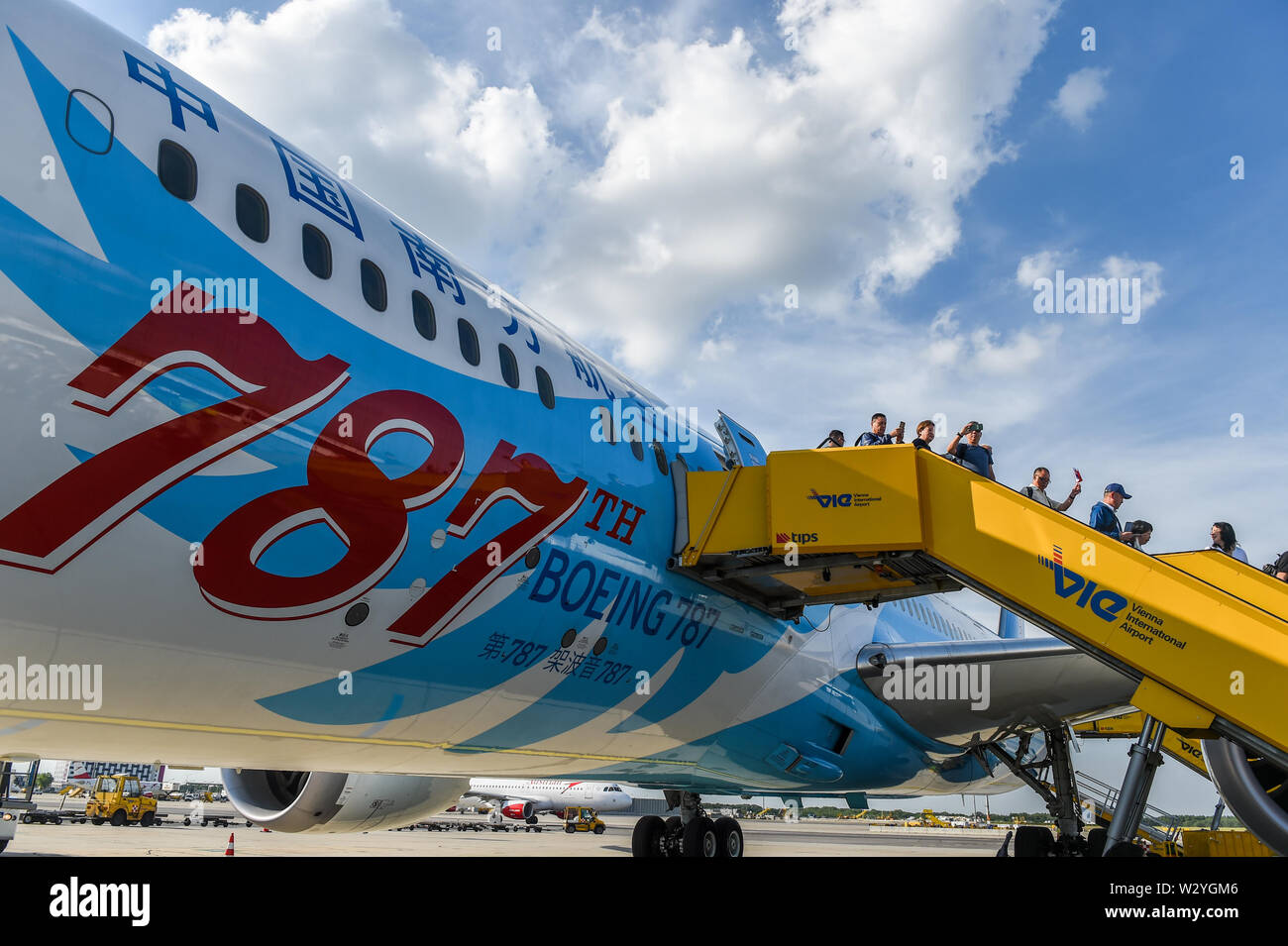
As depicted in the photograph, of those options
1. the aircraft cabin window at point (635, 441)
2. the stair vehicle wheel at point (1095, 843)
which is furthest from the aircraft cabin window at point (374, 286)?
the stair vehicle wheel at point (1095, 843)

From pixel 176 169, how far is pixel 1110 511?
731 centimetres

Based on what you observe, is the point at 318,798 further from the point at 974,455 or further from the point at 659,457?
the point at 974,455

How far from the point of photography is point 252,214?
4.17 metres

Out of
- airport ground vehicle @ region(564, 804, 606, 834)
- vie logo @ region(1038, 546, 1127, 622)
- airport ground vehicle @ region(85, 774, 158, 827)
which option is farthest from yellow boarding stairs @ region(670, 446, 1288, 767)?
airport ground vehicle @ region(564, 804, 606, 834)

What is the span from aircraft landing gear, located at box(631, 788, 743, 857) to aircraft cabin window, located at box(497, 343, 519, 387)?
27.4ft

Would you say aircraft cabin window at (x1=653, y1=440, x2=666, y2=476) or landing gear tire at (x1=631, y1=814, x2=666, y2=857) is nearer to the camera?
aircraft cabin window at (x1=653, y1=440, x2=666, y2=476)

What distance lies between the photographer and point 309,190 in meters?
4.72

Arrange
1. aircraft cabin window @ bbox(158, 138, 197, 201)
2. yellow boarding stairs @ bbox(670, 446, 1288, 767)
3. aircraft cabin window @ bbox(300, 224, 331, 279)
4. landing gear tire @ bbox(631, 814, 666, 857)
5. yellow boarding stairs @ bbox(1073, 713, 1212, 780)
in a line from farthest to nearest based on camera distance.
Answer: yellow boarding stairs @ bbox(1073, 713, 1212, 780), landing gear tire @ bbox(631, 814, 666, 857), yellow boarding stairs @ bbox(670, 446, 1288, 767), aircraft cabin window @ bbox(300, 224, 331, 279), aircraft cabin window @ bbox(158, 138, 197, 201)

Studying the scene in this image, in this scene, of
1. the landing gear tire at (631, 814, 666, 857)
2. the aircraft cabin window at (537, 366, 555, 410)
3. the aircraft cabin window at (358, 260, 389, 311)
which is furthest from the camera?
the landing gear tire at (631, 814, 666, 857)

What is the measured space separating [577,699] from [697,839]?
6821mm

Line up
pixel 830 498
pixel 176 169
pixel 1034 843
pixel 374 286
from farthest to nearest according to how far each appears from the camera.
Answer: pixel 1034 843
pixel 830 498
pixel 374 286
pixel 176 169

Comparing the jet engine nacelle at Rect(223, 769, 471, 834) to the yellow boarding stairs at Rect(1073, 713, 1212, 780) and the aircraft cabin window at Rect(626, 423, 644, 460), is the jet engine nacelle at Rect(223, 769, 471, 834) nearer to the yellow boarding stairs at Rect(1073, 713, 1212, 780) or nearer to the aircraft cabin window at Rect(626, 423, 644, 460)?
the aircraft cabin window at Rect(626, 423, 644, 460)

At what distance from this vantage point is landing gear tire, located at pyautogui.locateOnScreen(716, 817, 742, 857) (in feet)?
41.0

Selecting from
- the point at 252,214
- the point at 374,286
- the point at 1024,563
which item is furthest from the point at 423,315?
the point at 1024,563
